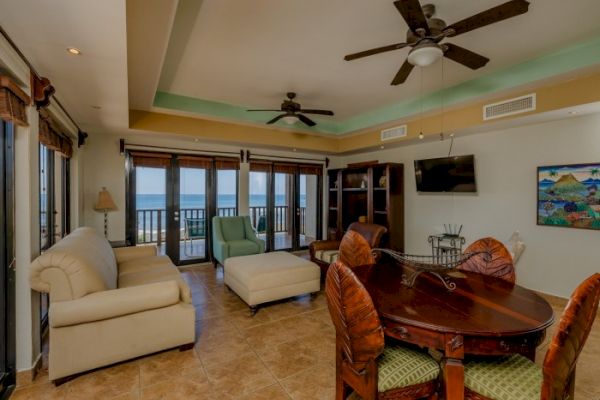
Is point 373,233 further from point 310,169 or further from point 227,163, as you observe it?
point 227,163

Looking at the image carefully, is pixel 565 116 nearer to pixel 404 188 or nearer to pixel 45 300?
Answer: pixel 404 188

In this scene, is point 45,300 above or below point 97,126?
below

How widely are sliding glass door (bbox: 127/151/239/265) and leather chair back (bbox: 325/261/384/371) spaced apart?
4340 mm

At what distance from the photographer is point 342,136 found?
5.83 metres

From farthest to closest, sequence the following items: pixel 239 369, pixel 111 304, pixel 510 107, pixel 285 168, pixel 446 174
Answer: pixel 285 168 < pixel 446 174 < pixel 510 107 < pixel 239 369 < pixel 111 304

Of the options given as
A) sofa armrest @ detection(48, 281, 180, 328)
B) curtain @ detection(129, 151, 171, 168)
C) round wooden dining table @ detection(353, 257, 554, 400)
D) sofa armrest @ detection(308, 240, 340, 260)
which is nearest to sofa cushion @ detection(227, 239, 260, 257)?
sofa armrest @ detection(308, 240, 340, 260)

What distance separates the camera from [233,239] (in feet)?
16.6

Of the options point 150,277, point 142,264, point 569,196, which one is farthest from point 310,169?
point 569,196

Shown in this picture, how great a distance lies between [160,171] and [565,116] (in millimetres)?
5811

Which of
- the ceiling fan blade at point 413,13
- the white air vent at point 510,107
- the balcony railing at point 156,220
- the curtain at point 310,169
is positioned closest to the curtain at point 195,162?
the balcony railing at point 156,220

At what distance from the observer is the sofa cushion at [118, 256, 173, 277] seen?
3326 mm

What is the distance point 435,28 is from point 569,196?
9.32 feet

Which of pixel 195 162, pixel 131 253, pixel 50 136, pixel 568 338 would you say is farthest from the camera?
pixel 195 162

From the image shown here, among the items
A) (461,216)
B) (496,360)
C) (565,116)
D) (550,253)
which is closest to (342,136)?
(461,216)
